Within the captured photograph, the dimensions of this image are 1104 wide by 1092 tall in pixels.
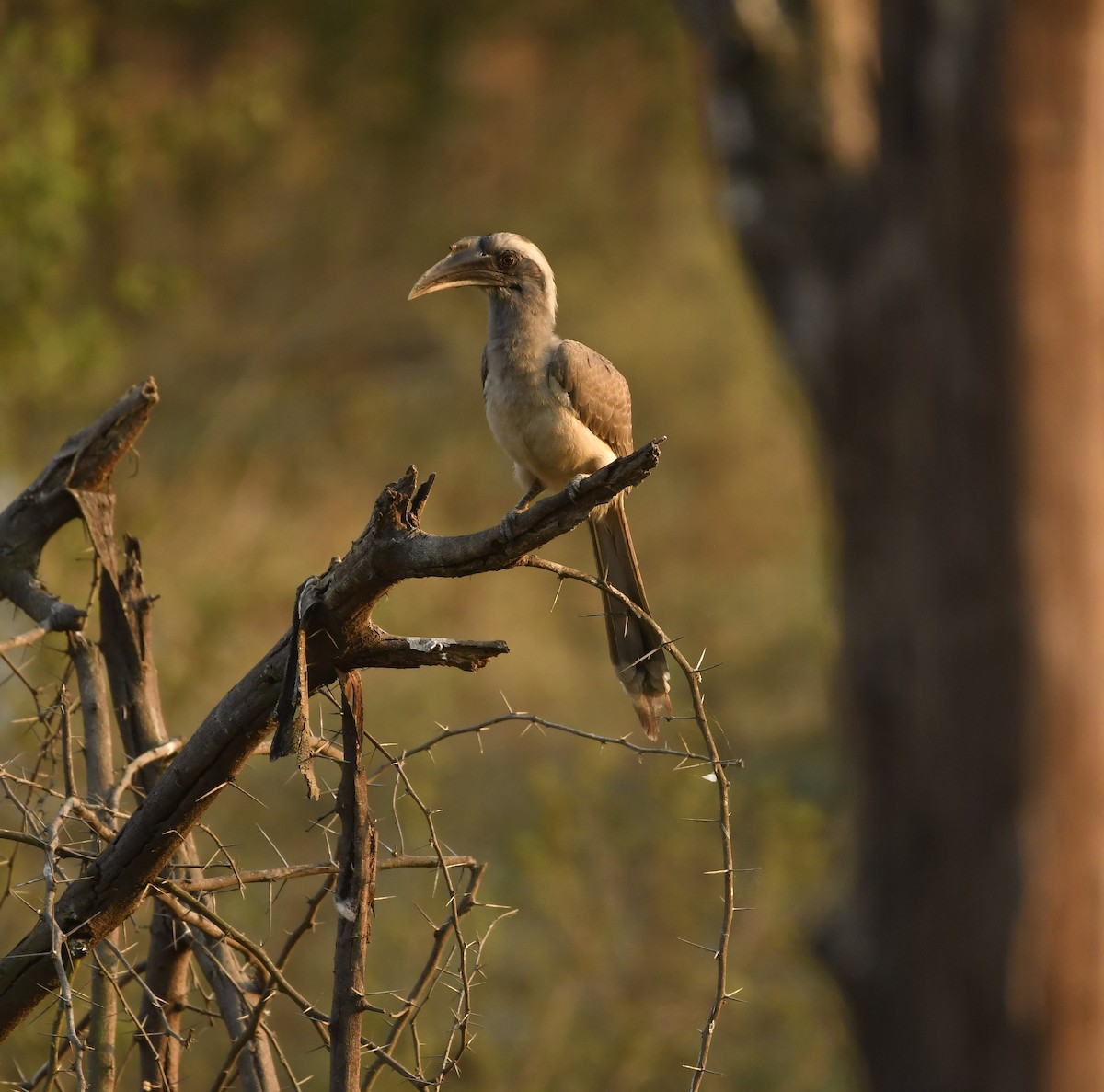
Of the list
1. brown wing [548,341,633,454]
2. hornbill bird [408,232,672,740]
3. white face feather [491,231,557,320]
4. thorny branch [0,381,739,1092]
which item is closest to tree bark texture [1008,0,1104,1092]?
hornbill bird [408,232,672,740]

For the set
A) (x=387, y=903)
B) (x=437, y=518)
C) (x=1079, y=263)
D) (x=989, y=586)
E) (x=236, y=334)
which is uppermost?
(x=236, y=334)

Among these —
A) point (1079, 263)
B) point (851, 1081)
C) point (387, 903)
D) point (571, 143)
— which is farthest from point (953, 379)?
point (571, 143)

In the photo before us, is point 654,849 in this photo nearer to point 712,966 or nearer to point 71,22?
point 712,966

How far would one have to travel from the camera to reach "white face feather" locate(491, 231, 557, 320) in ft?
12.8

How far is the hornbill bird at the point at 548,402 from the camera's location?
3.62m

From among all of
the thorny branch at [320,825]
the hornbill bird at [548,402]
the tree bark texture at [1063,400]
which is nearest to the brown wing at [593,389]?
the hornbill bird at [548,402]

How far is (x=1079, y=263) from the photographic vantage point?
347 cm

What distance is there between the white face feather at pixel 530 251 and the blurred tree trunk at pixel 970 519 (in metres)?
0.67

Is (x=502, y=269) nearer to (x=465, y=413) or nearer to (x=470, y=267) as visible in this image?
(x=470, y=267)

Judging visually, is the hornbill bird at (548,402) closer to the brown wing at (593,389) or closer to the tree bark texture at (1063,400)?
the brown wing at (593,389)

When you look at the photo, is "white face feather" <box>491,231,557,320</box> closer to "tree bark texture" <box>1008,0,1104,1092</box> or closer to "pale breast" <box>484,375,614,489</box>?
"pale breast" <box>484,375,614,489</box>

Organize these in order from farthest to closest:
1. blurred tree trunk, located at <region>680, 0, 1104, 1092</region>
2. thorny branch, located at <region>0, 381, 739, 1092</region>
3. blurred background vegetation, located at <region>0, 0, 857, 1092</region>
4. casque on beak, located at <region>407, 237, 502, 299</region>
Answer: blurred background vegetation, located at <region>0, 0, 857, 1092</region> < casque on beak, located at <region>407, 237, 502, 299</region> < blurred tree trunk, located at <region>680, 0, 1104, 1092</region> < thorny branch, located at <region>0, 381, 739, 1092</region>

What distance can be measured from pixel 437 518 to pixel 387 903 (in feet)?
14.7

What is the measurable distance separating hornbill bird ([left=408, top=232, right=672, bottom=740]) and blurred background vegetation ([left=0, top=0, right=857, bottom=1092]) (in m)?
0.74
